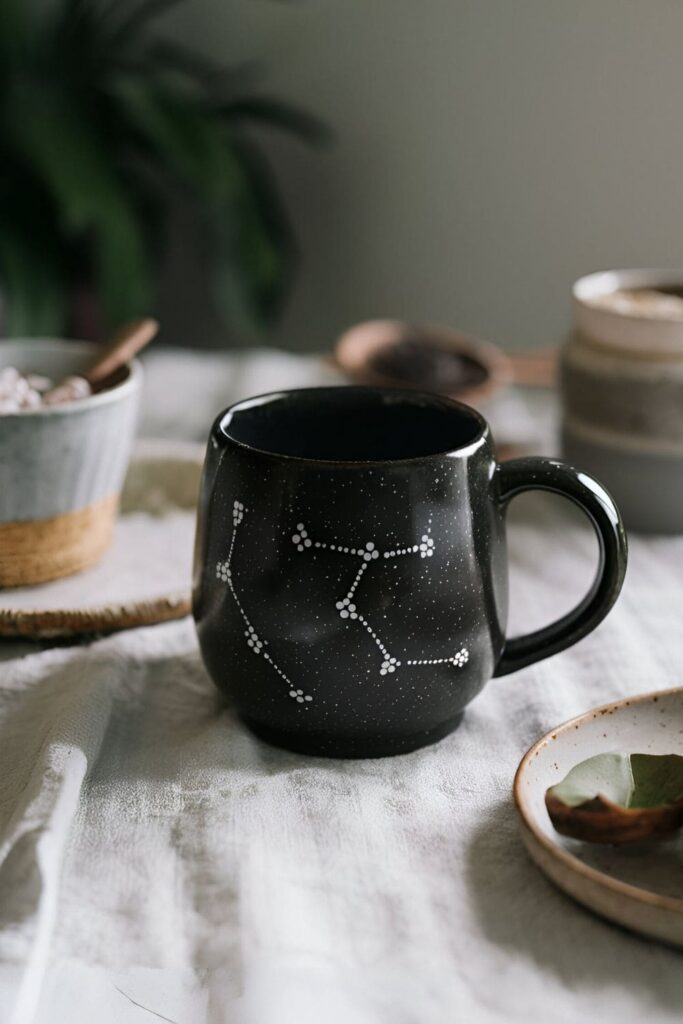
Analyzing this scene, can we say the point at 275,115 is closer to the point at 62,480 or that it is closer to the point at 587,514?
the point at 62,480

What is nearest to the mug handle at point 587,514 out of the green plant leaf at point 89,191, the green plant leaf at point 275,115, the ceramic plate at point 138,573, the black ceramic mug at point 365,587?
the black ceramic mug at point 365,587

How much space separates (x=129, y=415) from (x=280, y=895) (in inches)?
11.3

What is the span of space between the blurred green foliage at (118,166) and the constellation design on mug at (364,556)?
1115mm

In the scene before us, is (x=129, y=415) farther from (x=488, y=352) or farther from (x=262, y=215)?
(x=262, y=215)

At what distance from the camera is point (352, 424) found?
0.49 meters

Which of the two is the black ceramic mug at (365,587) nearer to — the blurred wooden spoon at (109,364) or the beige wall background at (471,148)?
the blurred wooden spoon at (109,364)

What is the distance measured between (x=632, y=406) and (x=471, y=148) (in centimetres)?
111

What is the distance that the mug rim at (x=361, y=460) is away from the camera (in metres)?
0.39

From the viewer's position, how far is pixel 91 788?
42cm

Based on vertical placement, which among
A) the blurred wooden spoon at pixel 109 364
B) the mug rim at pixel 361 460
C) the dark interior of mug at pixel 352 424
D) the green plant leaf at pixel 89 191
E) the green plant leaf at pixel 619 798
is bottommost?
the green plant leaf at pixel 89 191

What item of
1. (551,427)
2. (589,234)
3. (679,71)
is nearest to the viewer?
(551,427)

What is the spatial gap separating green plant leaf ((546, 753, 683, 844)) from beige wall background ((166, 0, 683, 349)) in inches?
53.5

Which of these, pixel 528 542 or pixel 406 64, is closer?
pixel 528 542

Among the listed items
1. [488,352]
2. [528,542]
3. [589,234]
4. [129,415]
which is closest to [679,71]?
[589,234]
